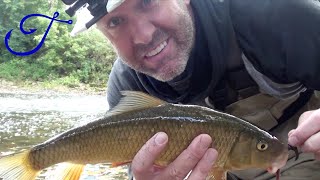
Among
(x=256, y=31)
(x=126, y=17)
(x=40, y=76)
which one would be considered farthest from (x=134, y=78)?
(x=40, y=76)

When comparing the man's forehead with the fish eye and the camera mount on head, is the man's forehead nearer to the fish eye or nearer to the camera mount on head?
the camera mount on head

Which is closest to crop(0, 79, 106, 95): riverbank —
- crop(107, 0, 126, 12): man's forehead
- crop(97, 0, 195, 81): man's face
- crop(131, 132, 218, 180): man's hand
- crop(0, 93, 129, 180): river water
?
crop(0, 93, 129, 180): river water

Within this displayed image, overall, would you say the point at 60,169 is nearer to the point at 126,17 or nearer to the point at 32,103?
the point at 126,17

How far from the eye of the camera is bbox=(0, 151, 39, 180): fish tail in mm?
2812

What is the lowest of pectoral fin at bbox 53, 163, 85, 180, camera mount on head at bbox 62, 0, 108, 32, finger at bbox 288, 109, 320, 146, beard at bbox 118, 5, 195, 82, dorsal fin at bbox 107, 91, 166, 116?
finger at bbox 288, 109, 320, 146

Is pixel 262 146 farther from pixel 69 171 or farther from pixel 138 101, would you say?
pixel 69 171

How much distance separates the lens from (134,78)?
12.4ft

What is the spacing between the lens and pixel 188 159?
2.56m

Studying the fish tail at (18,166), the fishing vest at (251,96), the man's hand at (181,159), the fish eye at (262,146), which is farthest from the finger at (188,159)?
the fishing vest at (251,96)

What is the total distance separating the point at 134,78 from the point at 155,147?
4.34ft

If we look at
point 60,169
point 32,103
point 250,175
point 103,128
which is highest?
point 103,128

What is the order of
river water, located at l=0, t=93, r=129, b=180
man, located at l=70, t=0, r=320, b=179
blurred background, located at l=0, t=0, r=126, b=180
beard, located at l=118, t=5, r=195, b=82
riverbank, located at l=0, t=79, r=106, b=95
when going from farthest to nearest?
riverbank, located at l=0, t=79, r=106, b=95
blurred background, located at l=0, t=0, r=126, b=180
river water, located at l=0, t=93, r=129, b=180
beard, located at l=118, t=5, r=195, b=82
man, located at l=70, t=0, r=320, b=179

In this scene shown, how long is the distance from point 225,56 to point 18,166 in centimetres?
139

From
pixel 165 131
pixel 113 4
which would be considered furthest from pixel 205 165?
pixel 113 4
